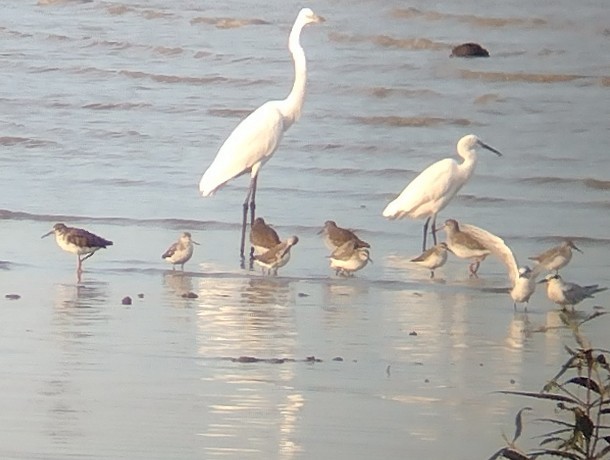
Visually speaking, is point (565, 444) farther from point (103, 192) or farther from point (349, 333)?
point (103, 192)

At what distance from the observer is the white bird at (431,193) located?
11.0m

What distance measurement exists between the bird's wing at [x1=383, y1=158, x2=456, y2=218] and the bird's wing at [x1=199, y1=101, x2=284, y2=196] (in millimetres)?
1035

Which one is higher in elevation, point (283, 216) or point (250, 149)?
point (250, 149)

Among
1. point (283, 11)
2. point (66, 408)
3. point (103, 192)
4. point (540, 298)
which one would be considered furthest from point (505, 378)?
point (283, 11)

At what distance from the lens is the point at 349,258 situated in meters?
8.99

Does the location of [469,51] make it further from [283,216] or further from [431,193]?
[431,193]

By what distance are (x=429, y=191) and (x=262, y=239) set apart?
1.77m

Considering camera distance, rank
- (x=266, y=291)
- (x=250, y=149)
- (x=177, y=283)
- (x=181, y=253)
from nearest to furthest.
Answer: (x=266, y=291), (x=177, y=283), (x=181, y=253), (x=250, y=149)

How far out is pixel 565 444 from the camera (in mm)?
3389

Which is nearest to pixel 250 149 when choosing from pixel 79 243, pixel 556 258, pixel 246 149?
pixel 246 149

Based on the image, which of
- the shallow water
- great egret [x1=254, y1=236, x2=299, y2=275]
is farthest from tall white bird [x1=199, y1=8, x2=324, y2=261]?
great egret [x1=254, y1=236, x2=299, y2=275]

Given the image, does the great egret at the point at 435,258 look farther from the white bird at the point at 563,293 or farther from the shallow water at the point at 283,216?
the white bird at the point at 563,293

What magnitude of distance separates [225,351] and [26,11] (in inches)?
724

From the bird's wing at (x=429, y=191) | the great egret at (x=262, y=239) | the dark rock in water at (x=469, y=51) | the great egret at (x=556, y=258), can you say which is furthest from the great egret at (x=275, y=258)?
the dark rock in water at (x=469, y=51)
